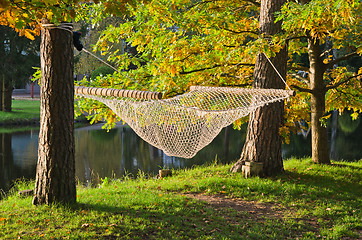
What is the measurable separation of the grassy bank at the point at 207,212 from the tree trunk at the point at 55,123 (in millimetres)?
169

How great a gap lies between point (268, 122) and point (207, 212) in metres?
1.88

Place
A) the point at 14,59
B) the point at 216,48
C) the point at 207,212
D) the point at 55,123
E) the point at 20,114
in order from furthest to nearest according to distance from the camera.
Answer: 1. the point at 20,114
2. the point at 14,59
3. the point at 216,48
4. the point at 207,212
5. the point at 55,123

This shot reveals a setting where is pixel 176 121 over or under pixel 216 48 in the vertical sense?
under

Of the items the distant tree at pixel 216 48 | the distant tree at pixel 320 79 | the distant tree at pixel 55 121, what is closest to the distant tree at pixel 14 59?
the distant tree at pixel 216 48

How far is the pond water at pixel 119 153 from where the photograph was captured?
8430mm

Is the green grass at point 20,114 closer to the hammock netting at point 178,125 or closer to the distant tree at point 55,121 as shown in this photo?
the hammock netting at point 178,125

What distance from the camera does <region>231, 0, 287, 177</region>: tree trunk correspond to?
5.02 m

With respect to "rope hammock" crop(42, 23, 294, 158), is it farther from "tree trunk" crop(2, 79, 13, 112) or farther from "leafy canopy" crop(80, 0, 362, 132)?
"tree trunk" crop(2, 79, 13, 112)

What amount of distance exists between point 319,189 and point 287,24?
1928 mm

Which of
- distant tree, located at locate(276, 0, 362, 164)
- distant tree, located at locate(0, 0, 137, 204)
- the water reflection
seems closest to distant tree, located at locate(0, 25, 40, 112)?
the water reflection

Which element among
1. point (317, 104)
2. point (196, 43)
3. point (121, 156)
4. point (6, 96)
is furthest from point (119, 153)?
point (6, 96)

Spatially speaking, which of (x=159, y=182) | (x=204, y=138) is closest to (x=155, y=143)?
(x=204, y=138)

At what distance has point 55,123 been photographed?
3.36m

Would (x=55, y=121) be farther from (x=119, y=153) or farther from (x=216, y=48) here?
(x=119, y=153)
